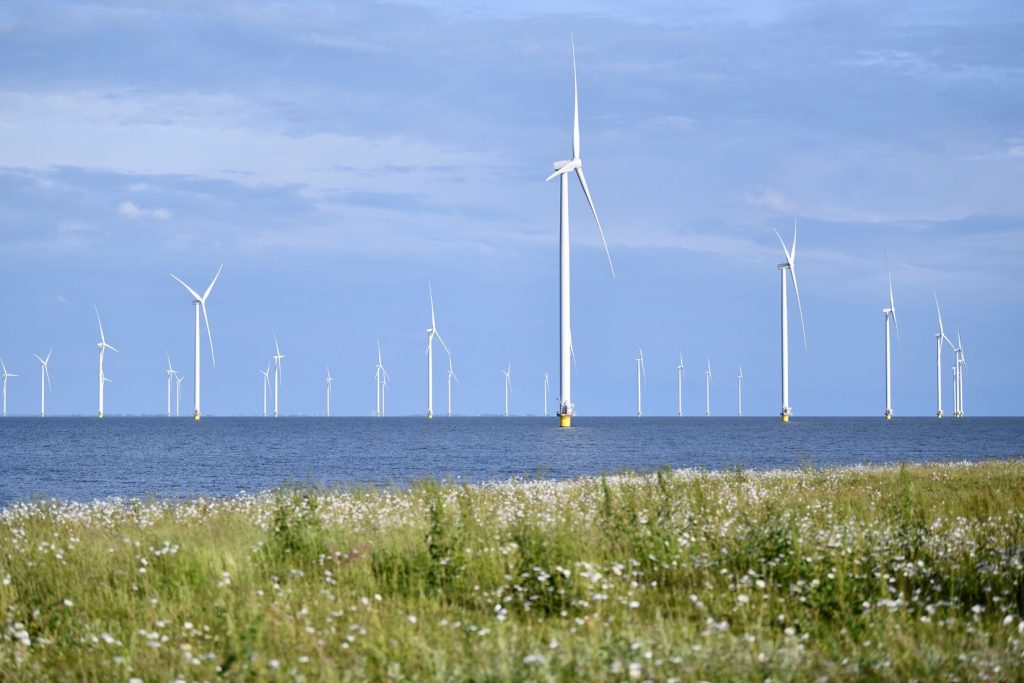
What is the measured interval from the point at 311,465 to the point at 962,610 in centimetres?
5802

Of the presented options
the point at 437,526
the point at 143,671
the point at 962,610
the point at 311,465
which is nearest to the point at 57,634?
the point at 143,671

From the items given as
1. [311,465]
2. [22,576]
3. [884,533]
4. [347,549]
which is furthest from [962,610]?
[311,465]

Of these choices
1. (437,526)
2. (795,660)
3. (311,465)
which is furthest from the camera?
(311,465)

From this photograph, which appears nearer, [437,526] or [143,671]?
[143,671]

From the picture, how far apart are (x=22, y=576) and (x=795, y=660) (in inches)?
398

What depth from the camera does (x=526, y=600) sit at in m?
11.3

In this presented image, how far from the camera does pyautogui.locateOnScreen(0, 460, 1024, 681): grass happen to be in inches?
334

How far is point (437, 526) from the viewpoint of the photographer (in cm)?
1258

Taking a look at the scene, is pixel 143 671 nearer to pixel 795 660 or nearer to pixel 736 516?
pixel 795 660

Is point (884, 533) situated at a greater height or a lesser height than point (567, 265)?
lesser

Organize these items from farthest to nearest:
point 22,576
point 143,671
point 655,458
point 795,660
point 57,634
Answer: point 655,458 → point 22,576 → point 57,634 → point 143,671 → point 795,660

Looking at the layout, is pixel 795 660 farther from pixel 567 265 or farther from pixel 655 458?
pixel 567 265

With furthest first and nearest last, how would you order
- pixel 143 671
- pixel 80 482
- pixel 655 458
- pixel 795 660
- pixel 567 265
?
pixel 567 265 < pixel 655 458 < pixel 80 482 < pixel 143 671 < pixel 795 660

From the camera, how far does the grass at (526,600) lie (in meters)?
8.49
